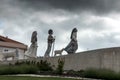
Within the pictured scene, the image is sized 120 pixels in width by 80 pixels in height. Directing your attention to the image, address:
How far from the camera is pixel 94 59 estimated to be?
29.8m

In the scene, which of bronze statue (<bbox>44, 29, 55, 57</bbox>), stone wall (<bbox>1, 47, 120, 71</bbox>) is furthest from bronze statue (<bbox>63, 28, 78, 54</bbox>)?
bronze statue (<bbox>44, 29, 55, 57</bbox>)

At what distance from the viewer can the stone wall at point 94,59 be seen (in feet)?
91.1

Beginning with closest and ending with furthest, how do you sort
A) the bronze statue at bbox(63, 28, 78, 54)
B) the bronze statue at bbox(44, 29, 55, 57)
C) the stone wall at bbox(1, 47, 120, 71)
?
the stone wall at bbox(1, 47, 120, 71)
the bronze statue at bbox(63, 28, 78, 54)
the bronze statue at bbox(44, 29, 55, 57)

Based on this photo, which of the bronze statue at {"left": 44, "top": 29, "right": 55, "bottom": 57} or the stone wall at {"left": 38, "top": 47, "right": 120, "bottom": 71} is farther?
the bronze statue at {"left": 44, "top": 29, "right": 55, "bottom": 57}

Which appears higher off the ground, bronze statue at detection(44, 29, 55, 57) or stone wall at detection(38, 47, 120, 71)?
bronze statue at detection(44, 29, 55, 57)

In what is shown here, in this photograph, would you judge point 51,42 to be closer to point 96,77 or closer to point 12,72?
point 12,72

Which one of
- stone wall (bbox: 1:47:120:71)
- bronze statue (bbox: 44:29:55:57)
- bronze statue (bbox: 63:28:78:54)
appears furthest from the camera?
bronze statue (bbox: 44:29:55:57)

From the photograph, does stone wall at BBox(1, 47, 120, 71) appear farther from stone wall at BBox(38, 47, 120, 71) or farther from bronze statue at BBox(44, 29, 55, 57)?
bronze statue at BBox(44, 29, 55, 57)

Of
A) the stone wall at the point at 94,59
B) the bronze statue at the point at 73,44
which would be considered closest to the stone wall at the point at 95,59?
the stone wall at the point at 94,59

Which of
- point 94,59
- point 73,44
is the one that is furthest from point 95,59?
point 73,44

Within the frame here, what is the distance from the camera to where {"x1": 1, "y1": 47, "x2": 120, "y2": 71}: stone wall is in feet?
91.1

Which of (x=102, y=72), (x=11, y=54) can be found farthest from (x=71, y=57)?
(x=11, y=54)

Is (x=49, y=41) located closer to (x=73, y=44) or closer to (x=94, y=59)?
(x=73, y=44)

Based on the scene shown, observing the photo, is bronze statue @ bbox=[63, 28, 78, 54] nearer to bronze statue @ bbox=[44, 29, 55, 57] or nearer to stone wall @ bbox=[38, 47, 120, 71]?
stone wall @ bbox=[38, 47, 120, 71]
